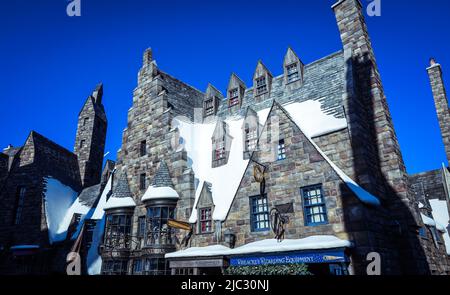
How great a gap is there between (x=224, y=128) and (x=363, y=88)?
790 centimetres

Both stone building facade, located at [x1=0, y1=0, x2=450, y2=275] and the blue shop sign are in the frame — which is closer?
the blue shop sign

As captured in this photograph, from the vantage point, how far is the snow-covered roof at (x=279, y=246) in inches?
397

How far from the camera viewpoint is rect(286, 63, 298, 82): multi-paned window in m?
17.8

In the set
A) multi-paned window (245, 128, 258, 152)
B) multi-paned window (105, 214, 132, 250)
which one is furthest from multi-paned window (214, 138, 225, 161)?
multi-paned window (105, 214, 132, 250)

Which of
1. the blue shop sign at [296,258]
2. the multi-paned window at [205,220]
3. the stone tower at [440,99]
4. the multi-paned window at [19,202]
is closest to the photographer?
the blue shop sign at [296,258]

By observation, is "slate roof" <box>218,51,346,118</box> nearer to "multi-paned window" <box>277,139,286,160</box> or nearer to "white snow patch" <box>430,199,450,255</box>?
"multi-paned window" <box>277,139,286,160</box>

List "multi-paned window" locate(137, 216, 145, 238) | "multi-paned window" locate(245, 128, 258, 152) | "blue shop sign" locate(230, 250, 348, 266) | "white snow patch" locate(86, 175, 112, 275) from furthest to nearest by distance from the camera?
"white snow patch" locate(86, 175, 112, 275), "multi-paned window" locate(137, 216, 145, 238), "multi-paned window" locate(245, 128, 258, 152), "blue shop sign" locate(230, 250, 348, 266)

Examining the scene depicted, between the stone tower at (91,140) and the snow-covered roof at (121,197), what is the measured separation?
38.7ft

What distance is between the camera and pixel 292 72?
1797 centimetres

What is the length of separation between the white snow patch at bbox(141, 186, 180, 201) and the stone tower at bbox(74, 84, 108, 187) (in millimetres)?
15441

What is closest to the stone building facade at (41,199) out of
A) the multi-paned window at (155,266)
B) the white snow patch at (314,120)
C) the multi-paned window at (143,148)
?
the multi-paned window at (143,148)

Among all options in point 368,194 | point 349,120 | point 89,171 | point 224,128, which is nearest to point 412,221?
point 368,194

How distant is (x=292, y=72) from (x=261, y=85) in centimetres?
216

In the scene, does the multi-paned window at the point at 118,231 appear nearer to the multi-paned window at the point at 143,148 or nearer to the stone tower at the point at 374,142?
the multi-paned window at the point at 143,148
